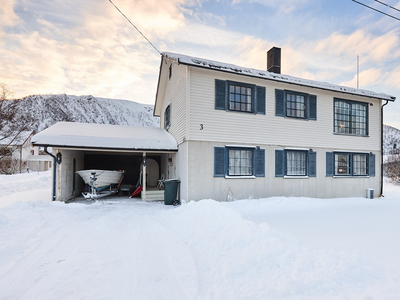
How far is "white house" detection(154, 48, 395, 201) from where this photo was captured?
928 centimetres

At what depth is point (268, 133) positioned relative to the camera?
10.4 meters

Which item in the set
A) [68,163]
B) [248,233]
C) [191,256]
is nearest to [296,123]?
[248,233]

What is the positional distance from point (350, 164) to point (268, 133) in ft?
19.2

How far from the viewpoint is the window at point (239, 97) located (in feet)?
31.4

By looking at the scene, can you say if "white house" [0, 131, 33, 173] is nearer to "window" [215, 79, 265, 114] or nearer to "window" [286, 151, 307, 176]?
"window" [215, 79, 265, 114]

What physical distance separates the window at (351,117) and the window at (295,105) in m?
1.80

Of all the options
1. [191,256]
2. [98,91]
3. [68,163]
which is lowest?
[191,256]

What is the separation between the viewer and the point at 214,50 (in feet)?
50.4

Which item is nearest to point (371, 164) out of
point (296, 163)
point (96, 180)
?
point (296, 163)

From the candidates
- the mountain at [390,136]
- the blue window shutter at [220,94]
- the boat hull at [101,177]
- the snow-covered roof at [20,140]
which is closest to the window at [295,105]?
the blue window shutter at [220,94]

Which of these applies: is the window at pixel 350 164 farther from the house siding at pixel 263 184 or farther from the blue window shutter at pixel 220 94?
the blue window shutter at pixel 220 94

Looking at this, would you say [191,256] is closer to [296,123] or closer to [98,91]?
[296,123]

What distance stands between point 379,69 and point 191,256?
18.7m

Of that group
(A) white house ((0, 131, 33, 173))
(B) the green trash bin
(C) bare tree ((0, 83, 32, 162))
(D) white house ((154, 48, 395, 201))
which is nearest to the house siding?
(D) white house ((154, 48, 395, 201))
